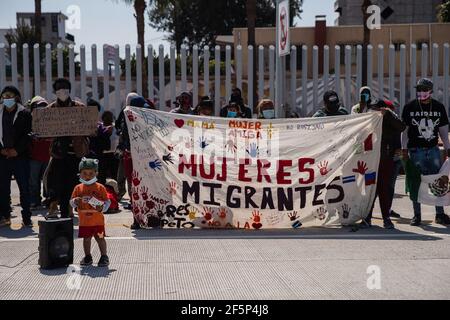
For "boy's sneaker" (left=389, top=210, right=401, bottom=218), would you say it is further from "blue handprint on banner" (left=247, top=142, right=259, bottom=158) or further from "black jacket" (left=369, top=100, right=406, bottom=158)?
"blue handprint on banner" (left=247, top=142, right=259, bottom=158)

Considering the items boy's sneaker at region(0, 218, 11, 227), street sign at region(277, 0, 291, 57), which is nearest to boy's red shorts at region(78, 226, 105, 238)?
boy's sneaker at region(0, 218, 11, 227)

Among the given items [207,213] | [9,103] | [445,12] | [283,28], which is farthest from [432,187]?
[445,12]

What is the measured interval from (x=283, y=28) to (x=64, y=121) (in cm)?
520

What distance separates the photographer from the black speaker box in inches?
292

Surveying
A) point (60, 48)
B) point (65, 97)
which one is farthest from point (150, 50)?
point (65, 97)

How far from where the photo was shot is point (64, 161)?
33.1 feet

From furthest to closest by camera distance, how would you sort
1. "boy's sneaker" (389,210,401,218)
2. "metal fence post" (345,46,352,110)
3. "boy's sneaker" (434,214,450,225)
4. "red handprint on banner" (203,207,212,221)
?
"metal fence post" (345,46,352,110), "boy's sneaker" (389,210,401,218), "boy's sneaker" (434,214,450,225), "red handprint on banner" (203,207,212,221)

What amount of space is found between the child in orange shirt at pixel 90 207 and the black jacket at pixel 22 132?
2.82 metres

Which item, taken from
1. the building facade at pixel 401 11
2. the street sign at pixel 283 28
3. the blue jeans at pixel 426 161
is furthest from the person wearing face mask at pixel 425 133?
the building facade at pixel 401 11

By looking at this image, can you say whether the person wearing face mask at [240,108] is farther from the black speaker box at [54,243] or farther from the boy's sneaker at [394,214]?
the black speaker box at [54,243]

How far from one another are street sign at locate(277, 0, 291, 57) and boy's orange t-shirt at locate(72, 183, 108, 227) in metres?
6.76

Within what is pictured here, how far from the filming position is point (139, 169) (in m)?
9.74

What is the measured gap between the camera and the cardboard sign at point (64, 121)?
32.8 feet

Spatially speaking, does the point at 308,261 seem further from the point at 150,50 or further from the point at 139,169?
the point at 150,50
